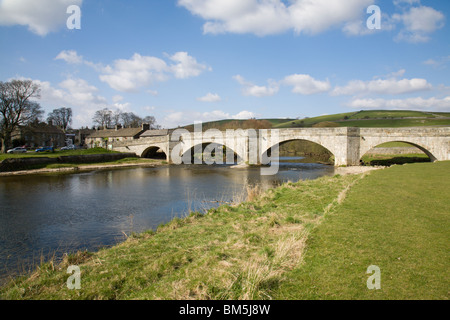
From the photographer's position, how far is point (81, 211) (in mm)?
13953

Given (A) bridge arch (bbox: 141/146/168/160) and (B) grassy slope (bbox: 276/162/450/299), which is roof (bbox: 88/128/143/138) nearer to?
(A) bridge arch (bbox: 141/146/168/160)

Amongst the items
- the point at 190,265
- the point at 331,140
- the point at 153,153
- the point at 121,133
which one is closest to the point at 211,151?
the point at 153,153

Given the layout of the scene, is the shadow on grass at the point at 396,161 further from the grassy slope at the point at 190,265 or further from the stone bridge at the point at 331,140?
the grassy slope at the point at 190,265

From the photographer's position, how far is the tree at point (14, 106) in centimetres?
4019

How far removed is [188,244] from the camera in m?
7.10

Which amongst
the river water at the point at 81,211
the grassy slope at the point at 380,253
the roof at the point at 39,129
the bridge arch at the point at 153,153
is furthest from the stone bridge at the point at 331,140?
the grassy slope at the point at 380,253

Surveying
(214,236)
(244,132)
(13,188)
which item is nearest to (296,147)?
(244,132)

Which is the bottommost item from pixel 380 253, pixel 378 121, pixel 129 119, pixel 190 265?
pixel 190 265

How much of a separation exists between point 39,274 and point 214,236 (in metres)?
4.12

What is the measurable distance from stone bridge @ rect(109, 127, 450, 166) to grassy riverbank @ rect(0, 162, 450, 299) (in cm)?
2347

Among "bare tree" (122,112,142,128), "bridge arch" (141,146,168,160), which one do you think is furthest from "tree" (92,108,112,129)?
"bridge arch" (141,146,168,160)

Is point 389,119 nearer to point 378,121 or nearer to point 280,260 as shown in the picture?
point 378,121

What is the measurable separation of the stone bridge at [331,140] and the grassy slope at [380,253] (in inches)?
951

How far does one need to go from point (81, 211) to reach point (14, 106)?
125ft
